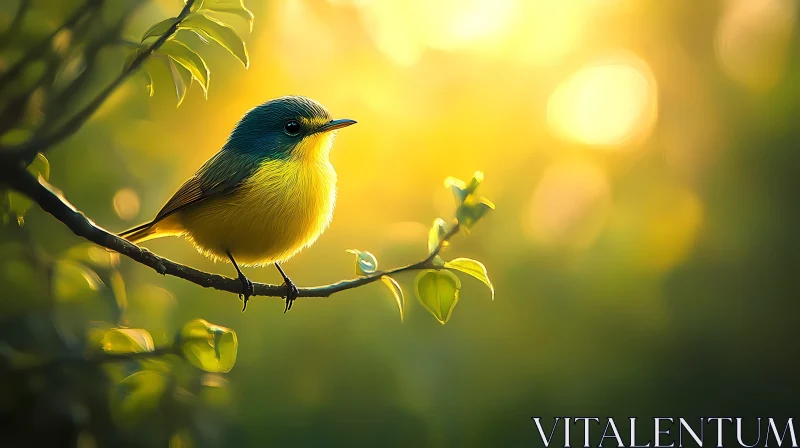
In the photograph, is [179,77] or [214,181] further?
[214,181]

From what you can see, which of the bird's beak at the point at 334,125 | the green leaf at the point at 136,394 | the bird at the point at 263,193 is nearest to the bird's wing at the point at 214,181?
the bird at the point at 263,193

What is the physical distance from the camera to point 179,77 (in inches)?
43.7

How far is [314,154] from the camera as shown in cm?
162

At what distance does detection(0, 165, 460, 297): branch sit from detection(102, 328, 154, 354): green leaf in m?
0.14

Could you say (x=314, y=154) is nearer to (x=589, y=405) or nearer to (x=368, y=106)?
(x=368, y=106)

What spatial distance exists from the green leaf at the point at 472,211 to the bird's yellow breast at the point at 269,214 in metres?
0.47

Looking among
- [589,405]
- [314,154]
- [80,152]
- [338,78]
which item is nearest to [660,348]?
[589,405]

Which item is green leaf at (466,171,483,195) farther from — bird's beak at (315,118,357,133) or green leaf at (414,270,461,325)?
bird's beak at (315,118,357,133)

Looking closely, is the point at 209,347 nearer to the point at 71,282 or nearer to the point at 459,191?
the point at 71,282

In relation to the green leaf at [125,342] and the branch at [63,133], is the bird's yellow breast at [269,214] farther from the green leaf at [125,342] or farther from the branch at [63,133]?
the branch at [63,133]

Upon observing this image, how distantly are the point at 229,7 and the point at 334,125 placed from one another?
0.53 meters

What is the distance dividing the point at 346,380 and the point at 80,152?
47.9 inches

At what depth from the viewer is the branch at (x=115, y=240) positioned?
2.81 ft

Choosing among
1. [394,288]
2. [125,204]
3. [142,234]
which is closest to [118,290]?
[142,234]
